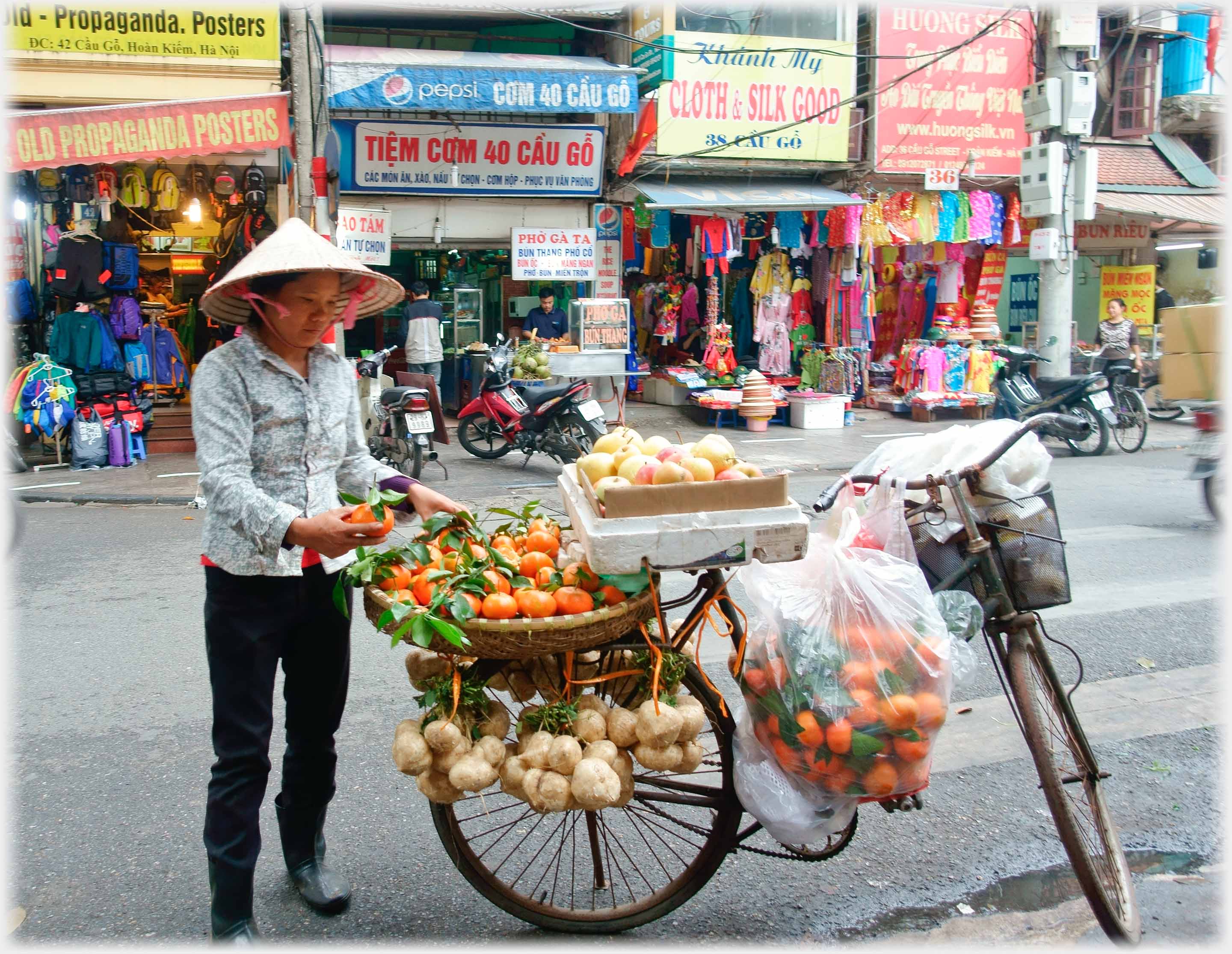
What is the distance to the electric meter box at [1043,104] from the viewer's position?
11258 mm

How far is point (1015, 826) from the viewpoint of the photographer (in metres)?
3.25

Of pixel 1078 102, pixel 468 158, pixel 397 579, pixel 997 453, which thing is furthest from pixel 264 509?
pixel 1078 102

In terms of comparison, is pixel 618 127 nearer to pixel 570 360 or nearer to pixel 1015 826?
pixel 570 360

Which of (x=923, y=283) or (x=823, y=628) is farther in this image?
(x=923, y=283)

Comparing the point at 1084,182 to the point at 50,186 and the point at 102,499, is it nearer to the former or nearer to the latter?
the point at 102,499

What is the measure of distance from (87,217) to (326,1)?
3.65 m

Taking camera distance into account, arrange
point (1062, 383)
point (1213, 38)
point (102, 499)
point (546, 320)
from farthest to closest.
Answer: point (1213, 38) < point (546, 320) < point (1062, 383) < point (102, 499)

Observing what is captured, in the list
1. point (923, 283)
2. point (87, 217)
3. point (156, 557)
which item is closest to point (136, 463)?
point (87, 217)

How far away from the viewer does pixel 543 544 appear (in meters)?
2.63

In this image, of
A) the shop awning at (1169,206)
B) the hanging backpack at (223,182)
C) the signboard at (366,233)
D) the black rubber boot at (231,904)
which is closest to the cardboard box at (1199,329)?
the black rubber boot at (231,904)

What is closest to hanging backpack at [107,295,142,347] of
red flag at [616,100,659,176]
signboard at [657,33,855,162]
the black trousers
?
red flag at [616,100,659,176]

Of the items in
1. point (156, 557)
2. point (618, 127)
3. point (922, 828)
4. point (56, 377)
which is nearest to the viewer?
point (922, 828)

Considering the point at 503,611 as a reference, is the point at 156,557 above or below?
below

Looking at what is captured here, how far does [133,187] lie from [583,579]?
11149 mm
